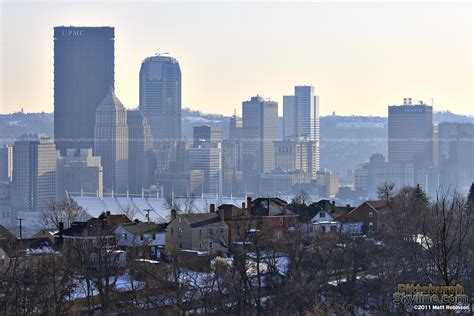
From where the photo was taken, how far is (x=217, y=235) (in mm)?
29141

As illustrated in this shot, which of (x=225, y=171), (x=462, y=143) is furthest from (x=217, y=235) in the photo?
(x=462, y=143)

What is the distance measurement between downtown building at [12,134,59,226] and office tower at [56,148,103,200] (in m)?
0.93

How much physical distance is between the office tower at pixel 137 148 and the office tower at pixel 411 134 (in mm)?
24875

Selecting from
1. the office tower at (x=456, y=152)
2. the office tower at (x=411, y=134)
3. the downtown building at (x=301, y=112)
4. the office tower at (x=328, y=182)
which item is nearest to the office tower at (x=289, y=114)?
the downtown building at (x=301, y=112)

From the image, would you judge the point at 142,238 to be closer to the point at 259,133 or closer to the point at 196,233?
the point at 196,233

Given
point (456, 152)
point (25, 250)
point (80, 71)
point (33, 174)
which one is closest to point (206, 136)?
point (80, 71)

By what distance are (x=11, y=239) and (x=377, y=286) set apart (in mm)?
9049

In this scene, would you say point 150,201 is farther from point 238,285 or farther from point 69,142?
point 238,285

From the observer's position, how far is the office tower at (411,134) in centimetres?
14112

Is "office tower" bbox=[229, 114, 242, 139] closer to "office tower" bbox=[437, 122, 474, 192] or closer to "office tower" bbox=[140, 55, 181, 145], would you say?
"office tower" bbox=[140, 55, 181, 145]

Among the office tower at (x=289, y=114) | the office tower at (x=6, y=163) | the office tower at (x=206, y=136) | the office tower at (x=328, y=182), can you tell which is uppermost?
the office tower at (x=289, y=114)

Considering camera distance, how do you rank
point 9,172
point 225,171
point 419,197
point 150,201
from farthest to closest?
point 225,171 → point 9,172 → point 150,201 → point 419,197

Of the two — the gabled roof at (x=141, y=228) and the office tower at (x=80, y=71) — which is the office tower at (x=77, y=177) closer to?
the office tower at (x=80, y=71)

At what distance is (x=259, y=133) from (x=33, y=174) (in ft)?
138
